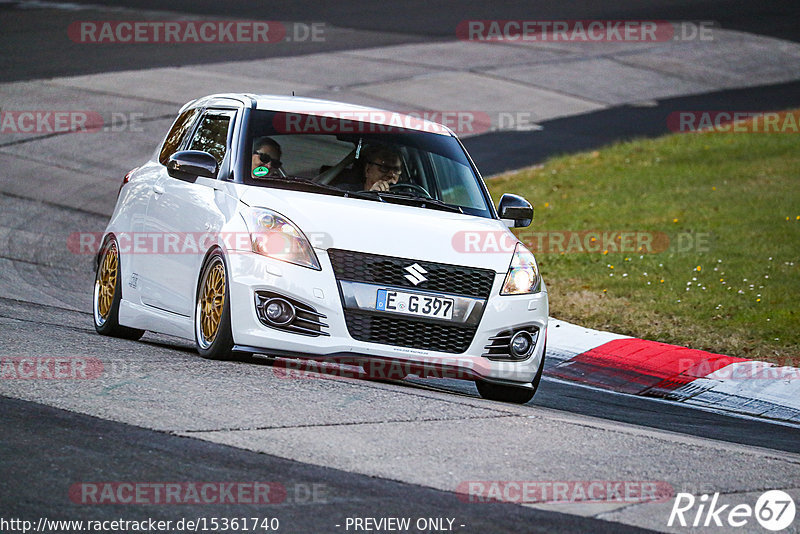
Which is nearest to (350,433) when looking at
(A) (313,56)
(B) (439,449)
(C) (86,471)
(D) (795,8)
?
(B) (439,449)

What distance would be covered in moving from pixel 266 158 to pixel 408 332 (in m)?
1.68

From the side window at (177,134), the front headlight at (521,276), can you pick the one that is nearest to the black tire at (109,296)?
the side window at (177,134)

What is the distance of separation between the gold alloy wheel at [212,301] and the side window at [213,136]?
1015 millimetres

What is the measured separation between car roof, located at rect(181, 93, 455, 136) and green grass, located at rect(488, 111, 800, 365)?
3356 millimetres

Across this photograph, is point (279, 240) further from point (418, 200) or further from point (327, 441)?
point (327, 441)

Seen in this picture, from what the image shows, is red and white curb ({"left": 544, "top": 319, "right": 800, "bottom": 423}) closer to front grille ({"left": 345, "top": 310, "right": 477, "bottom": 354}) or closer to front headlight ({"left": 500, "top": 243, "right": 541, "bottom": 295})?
front headlight ({"left": 500, "top": 243, "right": 541, "bottom": 295})

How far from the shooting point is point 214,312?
25.7ft

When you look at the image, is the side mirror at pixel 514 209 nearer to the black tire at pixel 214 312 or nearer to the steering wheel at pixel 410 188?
the steering wheel at pixel 410 188

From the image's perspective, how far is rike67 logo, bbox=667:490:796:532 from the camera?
5441 mm

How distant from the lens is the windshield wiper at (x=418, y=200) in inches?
332

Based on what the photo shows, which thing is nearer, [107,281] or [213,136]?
[213,136]

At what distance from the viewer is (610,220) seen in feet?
53.4

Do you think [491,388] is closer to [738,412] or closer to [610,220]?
[738,412]

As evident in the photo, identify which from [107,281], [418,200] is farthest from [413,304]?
[107,281]
